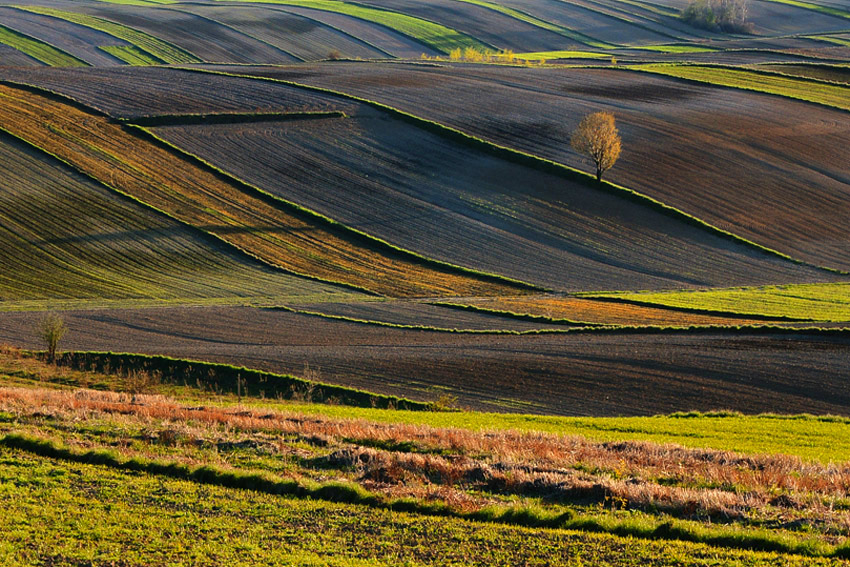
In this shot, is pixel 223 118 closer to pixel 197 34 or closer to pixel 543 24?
pixel 197 34

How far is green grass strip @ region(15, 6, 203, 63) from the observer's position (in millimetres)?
133500

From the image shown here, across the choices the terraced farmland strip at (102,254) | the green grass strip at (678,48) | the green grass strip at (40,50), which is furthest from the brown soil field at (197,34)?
the terraced farmland strip at (102,254)

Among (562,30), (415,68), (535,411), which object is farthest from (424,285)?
(562,30)

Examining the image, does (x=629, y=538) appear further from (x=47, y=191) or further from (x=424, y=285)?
(x=47, y=191)

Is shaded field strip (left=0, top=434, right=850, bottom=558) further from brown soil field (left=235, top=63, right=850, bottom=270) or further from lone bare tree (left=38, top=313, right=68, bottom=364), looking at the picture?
brown soil field (left=235, top=63, right=850, bottom=270)

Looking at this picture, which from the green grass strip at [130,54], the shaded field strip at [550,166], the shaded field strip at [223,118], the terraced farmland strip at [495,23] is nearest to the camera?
the shaded field strip at [550,166]

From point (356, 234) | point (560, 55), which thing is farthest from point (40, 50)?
point (356, 234)

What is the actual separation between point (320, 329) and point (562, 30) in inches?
5381

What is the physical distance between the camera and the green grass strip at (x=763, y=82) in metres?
99.3

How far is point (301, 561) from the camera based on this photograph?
1452 cm

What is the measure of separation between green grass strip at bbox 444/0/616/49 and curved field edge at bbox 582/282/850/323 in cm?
11260

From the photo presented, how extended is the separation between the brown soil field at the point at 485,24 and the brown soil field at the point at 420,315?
11474 centimetres

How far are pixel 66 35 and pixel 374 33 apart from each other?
4845 cm

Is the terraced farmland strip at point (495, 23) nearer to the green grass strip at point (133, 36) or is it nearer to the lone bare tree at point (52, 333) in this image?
the green grass strip at point (133, 36)
